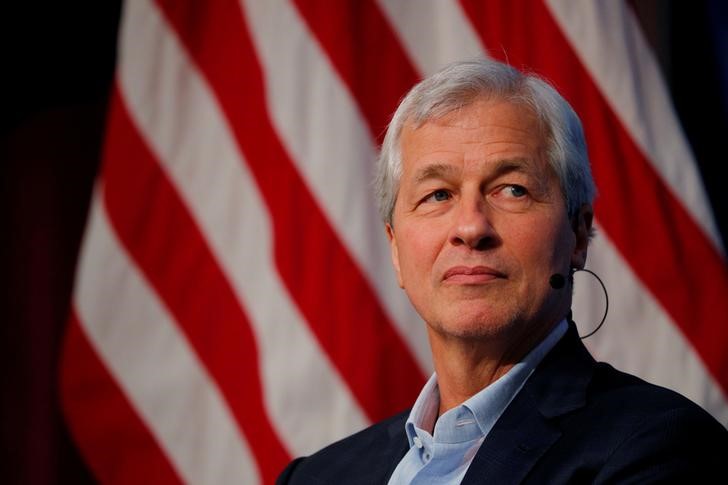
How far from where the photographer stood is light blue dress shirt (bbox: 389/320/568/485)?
1379 mm

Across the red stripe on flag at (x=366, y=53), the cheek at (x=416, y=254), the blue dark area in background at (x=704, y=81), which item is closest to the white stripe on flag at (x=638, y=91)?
the blue dark area in background at (x=704, y=81)

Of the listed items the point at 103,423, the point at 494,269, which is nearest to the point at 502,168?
the point at 494,269

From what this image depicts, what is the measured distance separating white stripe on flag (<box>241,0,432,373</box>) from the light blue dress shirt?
2.78 feet

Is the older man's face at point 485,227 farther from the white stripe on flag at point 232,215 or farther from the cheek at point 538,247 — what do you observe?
the white stripe on flag at point 232,215

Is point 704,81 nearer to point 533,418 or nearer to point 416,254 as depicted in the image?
point 416,254

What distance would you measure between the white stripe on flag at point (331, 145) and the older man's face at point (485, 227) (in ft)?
2.60

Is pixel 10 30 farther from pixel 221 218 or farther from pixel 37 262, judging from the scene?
pixel 221 218

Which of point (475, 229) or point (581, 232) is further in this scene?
point (581, 232)

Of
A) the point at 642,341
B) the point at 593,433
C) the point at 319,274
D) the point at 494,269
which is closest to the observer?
the point at 593,433

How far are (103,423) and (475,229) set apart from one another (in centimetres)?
137

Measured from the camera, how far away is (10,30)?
281 centimetres

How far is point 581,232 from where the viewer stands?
1.49 m

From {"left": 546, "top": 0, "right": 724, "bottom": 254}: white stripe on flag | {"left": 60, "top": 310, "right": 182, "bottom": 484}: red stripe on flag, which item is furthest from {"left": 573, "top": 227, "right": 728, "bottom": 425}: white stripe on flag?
{"left": 60, "top": 310, "right": 182, "bottom": 484}: red stripe on flag

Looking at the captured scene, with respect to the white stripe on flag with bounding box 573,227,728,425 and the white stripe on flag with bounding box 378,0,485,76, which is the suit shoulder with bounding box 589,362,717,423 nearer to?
the white stripe on flag with bounding box 573,227,728,425
